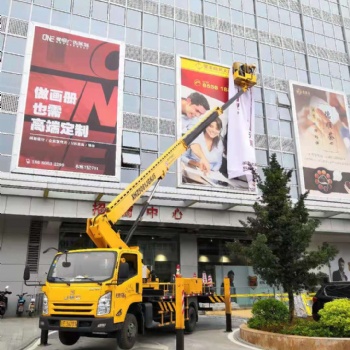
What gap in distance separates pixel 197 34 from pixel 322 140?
11.6 metres

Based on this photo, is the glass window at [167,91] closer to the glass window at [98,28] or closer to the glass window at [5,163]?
the glass window at [98,28]

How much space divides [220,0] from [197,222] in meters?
18.0

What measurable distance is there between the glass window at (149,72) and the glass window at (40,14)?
20.7 feet

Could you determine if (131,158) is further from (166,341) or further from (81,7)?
(166,341)

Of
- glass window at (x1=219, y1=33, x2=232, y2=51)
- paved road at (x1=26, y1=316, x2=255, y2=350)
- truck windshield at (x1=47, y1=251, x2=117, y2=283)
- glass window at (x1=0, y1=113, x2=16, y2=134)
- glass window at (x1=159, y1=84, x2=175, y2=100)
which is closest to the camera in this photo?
truck windshield at (x1=47, y1=251, x2=117, y2=283)

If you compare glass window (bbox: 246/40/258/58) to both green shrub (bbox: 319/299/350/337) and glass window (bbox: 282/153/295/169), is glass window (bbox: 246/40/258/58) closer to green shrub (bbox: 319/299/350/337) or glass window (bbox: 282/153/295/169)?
glass window (bbox: 282/153/295/169)

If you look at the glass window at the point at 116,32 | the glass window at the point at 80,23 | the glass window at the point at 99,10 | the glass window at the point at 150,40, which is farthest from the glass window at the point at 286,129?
the glass window at the point at 80,23

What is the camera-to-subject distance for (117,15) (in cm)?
2502

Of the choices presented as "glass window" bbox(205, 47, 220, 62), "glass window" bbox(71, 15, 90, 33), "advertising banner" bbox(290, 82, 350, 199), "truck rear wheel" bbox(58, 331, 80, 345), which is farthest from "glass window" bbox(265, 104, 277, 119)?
"truck rear wheel" bbox(58, 331, 80, 345)

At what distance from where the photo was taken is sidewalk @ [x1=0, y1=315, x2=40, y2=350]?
9852 millimetres

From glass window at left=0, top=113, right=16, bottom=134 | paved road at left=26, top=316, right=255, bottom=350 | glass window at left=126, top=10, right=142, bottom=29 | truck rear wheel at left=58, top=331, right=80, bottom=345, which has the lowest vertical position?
paved road at left=26, top=316, right=255, bottom=350

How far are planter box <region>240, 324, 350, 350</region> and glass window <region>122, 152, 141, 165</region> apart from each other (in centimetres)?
1321

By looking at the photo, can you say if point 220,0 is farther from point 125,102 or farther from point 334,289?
point 334,289

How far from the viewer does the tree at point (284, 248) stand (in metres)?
10.7
